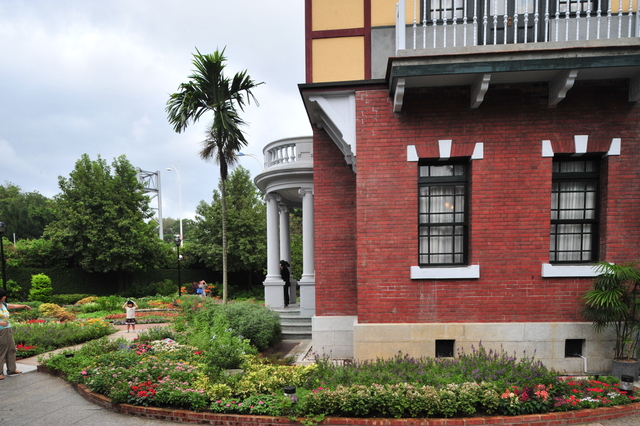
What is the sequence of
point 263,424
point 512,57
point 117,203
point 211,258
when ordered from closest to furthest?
point 263,424 < point 512,57 < point 117,203 < point 211,258

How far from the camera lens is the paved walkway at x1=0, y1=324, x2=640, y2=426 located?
486 cm

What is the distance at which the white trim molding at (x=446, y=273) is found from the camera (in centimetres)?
649

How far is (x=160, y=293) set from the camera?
935 inches

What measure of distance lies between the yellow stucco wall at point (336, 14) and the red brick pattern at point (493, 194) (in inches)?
→ 63.8

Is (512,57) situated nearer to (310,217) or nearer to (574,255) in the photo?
(574,255)

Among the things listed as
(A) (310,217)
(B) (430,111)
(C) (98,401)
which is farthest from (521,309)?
(C) (98,401)

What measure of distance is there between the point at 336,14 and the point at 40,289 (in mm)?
23006

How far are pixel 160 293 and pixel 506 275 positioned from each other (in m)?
23.0

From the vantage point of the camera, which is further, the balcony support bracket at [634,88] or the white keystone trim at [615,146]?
the white keystone trim at [615,146]

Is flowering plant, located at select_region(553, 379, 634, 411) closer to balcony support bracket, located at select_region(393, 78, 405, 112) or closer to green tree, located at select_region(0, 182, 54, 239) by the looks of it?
balcony support bracket, located at select_region(393, 78, 405, 112)

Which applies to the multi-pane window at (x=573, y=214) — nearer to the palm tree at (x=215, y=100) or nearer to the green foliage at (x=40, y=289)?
the palm tree at (x=215, y=100)

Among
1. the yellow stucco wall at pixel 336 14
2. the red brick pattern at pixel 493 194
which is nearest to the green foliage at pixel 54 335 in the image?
the red brick pattern at pixel 493 194

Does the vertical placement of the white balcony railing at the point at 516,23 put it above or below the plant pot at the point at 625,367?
above

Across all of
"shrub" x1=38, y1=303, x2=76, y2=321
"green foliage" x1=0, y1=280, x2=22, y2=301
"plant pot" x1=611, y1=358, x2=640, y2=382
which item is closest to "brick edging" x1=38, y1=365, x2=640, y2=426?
"plant pot" x1=611, y1=358, x2=640, y2=382
